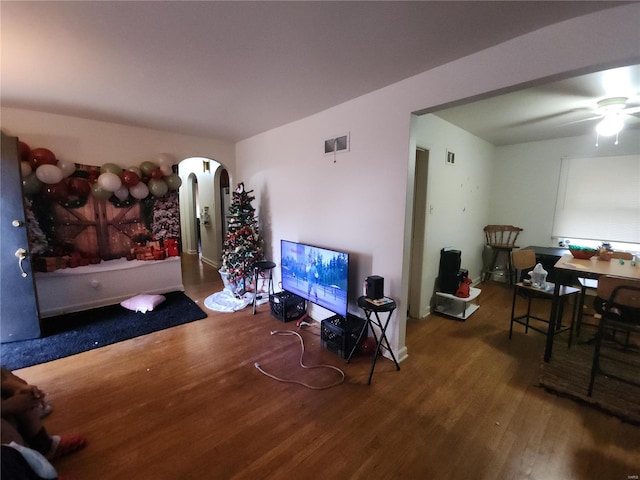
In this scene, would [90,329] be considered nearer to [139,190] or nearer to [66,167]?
[139,190]

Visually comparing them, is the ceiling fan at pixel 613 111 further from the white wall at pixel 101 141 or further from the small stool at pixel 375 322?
the white wall at pixel 101 141

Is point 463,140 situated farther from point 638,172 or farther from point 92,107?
point 92,107

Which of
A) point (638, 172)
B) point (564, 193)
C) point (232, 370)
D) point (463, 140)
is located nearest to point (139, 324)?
point (232, 370)

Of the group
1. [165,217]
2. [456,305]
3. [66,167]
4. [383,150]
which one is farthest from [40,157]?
[456,305]

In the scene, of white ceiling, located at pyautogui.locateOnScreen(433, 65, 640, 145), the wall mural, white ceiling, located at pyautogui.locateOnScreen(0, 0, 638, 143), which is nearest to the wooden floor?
the wall mural

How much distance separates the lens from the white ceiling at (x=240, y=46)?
1.40 metres

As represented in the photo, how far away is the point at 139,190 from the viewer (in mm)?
3812

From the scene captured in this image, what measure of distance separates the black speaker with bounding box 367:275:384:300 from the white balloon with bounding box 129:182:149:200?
140 inches

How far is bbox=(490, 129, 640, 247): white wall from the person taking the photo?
4129 millimetres

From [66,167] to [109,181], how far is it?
45cm

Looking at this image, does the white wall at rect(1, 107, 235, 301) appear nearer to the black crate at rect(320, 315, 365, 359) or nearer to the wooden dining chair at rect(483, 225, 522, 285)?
the black crate at rect(320, 315, 365, 359)

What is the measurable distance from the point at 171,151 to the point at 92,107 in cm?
115

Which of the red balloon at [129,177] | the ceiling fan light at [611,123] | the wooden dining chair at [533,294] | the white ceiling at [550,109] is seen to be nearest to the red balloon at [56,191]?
the red balloon at [129,177]

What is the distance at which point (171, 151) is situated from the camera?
13.5ft
